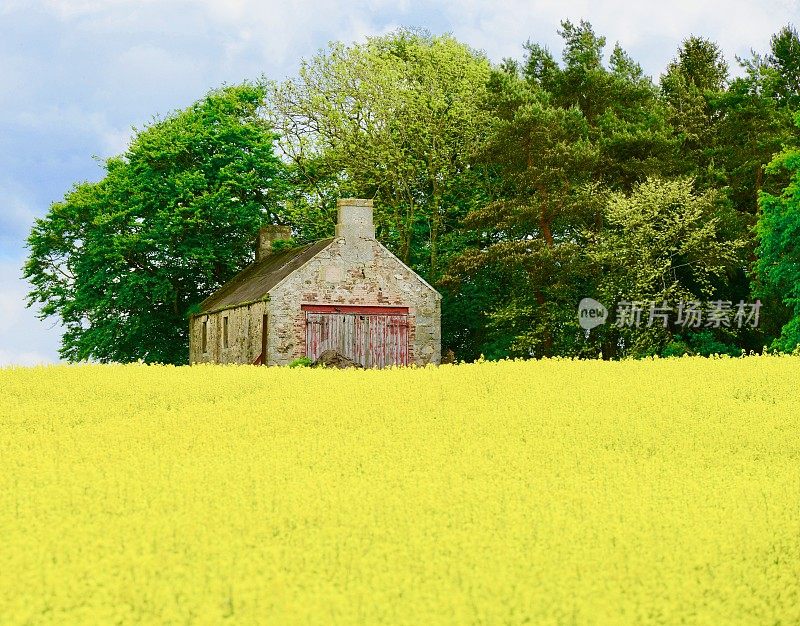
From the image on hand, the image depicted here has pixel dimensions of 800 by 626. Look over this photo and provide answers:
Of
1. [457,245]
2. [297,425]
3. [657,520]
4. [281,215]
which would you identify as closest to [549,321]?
[457,245]

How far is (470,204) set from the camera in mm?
52688

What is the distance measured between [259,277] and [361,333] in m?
6.72

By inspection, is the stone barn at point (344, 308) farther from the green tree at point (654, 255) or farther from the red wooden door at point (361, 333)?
the green tree at point (654, 255)

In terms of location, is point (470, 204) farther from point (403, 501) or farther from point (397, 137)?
point (403, 501)

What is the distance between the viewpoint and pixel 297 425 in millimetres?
19891

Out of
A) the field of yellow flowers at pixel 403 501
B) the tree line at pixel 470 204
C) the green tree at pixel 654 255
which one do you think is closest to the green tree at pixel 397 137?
the tree line at pixel 470 204

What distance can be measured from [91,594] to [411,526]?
3.88m

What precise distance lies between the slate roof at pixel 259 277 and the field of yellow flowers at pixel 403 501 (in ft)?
56.1

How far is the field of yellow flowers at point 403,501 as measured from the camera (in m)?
10.3

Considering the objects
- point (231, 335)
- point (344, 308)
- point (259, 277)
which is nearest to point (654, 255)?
point (344, 308)

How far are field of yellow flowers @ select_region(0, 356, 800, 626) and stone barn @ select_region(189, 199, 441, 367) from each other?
595 inches

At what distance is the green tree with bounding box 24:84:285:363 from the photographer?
167ft

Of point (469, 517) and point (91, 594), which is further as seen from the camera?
point (469, 517)

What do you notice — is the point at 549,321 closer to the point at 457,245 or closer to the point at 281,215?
the point at 457,245
